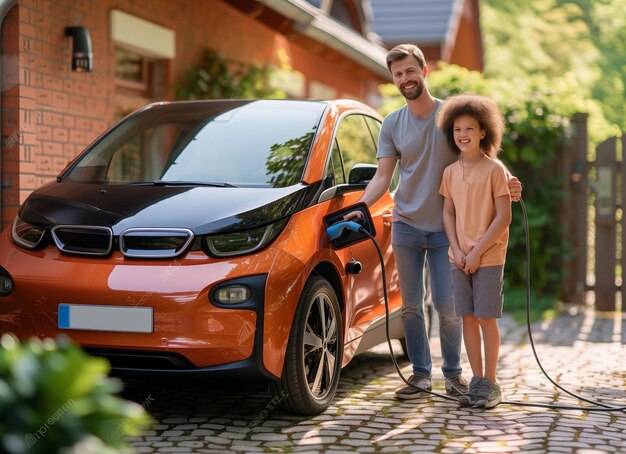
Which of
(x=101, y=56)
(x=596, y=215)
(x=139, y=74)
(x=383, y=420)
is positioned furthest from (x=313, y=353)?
(x=596, y=215)

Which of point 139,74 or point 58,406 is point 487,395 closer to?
point 58,406

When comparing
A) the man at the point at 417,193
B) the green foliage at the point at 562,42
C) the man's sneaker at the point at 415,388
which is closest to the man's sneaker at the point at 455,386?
the man at the point at 417,193

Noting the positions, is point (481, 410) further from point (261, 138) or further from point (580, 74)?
point (580, 74)

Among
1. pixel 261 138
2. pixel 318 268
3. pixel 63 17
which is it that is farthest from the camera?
pixel 63 17

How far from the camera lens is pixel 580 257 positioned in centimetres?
1099

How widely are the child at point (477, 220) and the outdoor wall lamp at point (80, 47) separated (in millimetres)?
3568

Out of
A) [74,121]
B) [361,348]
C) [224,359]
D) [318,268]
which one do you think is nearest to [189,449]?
[224,359]

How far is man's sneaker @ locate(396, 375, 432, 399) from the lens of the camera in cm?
591

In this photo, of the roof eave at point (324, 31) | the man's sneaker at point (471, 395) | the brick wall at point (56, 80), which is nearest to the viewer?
the man's sneaker at point (471, 395)

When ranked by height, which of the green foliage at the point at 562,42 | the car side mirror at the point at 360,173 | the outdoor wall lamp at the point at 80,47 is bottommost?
the car side mirror at the point at 360,173

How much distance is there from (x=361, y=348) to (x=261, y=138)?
1338mm

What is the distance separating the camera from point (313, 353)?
17.5 feet

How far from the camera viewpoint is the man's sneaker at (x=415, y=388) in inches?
233

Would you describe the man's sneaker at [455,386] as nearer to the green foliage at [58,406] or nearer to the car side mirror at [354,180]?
the car side mirror at [354,180]
